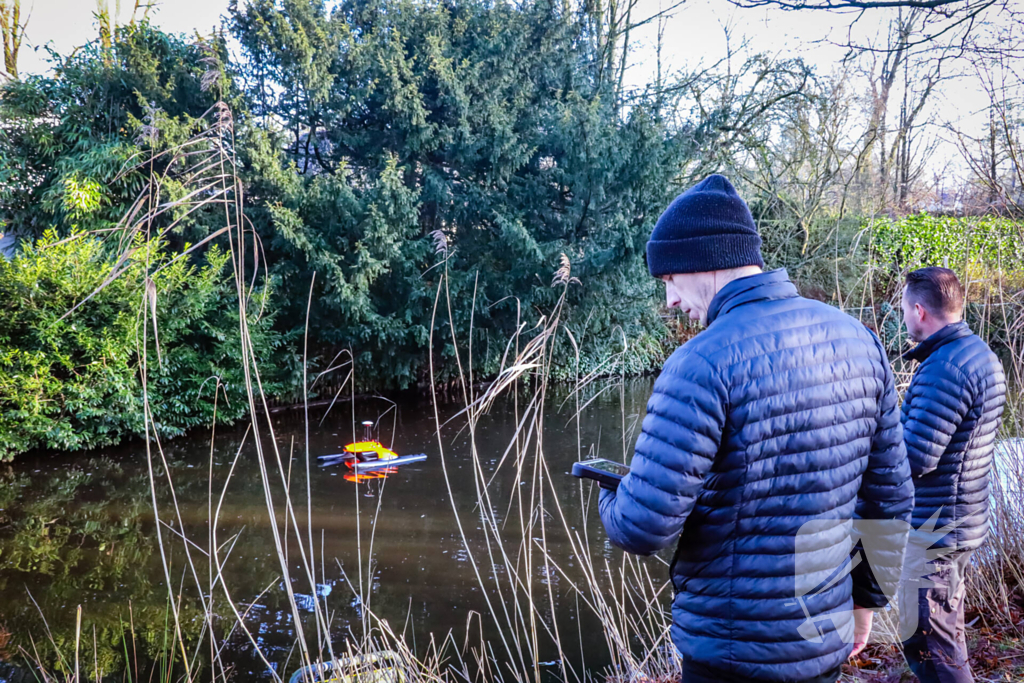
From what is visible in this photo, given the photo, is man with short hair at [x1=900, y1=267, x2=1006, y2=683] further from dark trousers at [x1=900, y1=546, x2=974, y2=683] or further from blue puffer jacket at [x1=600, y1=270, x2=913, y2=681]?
blue puffer jacket at [x1=600, y1=270, x2=913, y2=681]

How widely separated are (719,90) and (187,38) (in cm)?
824

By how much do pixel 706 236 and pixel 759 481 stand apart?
1.50ft

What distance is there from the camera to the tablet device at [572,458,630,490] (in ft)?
4.45

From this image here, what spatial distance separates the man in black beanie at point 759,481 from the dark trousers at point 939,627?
1.01m

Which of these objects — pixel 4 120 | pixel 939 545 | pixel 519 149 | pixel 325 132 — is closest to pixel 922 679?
pixel 939 545

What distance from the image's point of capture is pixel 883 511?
1.36 m

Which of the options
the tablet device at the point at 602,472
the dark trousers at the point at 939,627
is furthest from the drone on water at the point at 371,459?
the tablet device at the point at 602,472

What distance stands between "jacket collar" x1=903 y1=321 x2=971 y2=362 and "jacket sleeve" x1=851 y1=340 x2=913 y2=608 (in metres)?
0.96

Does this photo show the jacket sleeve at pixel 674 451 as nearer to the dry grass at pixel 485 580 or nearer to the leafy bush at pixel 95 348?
the dry grass at pixel 485 580

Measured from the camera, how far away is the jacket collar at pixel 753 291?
4.05 feet

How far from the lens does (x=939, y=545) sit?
2082mm

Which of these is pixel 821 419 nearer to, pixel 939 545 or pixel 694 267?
pixel 694 267

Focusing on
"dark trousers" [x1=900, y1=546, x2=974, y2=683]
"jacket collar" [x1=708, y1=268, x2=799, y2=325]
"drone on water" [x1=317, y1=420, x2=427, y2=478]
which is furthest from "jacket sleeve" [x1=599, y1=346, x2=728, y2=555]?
"drone on water" [x1=317, y1=420, x2=427, y2=478]

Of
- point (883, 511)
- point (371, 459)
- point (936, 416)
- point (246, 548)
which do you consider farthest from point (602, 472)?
point (371, 459)
